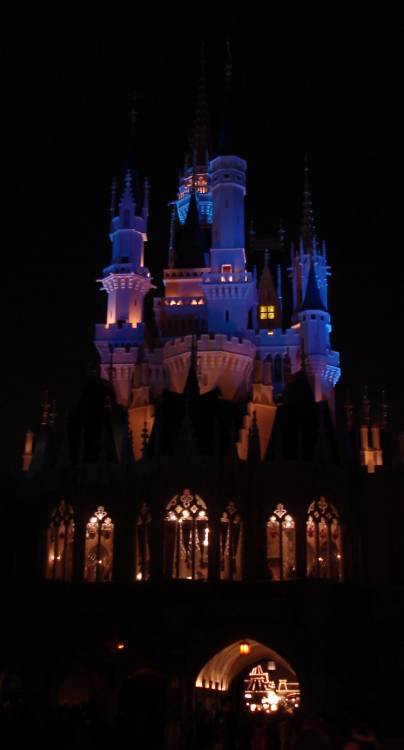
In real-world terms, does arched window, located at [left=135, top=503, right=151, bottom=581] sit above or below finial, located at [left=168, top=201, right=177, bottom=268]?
below

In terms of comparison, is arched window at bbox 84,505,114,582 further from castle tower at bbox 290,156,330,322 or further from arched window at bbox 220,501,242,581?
castle tower at bbox 290,156,330,322

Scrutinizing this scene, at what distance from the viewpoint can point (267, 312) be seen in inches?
2822

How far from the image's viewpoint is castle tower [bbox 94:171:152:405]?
207ft

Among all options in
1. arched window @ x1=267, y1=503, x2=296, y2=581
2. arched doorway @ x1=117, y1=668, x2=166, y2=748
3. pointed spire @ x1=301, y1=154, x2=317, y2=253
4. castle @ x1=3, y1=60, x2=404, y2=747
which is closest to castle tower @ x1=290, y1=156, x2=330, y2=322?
pointed spire @ x1=301, y1=154, x2=317, y2=253

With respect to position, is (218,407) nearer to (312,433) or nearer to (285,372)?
(312,433)

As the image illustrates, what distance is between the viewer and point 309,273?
66.8 metres

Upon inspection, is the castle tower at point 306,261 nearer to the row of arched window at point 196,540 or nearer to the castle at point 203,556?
the castle at point 203,556

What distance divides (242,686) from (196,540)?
13.3 meters

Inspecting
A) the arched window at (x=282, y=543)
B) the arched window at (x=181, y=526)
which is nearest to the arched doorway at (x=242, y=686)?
the arched window at (x=282, y=543)

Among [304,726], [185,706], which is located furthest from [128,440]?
[304,726]

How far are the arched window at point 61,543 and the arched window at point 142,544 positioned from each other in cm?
335

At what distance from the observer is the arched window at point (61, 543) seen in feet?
149

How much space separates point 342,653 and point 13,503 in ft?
60.6

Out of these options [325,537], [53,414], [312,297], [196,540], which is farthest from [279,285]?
[196,540]
